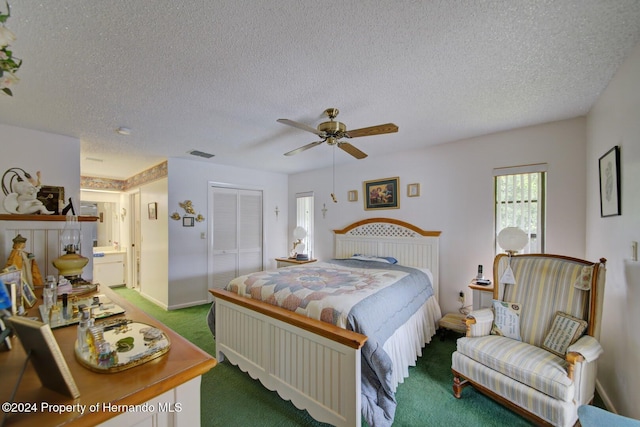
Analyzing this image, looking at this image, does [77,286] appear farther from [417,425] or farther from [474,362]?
[474,362]

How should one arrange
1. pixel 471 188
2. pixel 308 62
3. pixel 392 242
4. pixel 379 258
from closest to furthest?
pixel 308 62
pixel 471 188
pixel 379 258
pixel 392 242

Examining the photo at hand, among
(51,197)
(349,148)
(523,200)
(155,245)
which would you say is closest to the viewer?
(349,148)

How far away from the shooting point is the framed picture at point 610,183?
1803mm

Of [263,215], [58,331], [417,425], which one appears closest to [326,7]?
[58,331]

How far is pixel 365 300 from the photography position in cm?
204

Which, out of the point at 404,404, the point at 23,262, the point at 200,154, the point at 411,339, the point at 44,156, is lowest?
the point at 404,404

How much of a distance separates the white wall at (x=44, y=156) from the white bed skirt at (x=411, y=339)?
3.73m

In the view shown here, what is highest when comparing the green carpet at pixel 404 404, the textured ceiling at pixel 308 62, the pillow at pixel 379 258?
the textured ceiling at pixel 308 62

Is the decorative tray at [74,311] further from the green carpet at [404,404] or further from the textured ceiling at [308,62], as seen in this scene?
the textured ceiling at [308,62]

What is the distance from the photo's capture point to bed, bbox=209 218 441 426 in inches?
66.0

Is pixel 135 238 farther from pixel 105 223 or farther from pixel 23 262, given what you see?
pixel 23 262

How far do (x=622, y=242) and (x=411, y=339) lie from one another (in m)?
1.74

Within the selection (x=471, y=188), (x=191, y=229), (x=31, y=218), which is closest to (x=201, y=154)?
(x=191, y=229)

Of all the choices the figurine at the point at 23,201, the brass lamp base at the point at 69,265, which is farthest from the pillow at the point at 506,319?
the figurine at the point at 23,201
